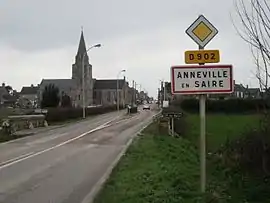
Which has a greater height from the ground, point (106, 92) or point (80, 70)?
point (80, 70)

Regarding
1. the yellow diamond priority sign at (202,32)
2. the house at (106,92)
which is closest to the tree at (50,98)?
the house at (106,92)

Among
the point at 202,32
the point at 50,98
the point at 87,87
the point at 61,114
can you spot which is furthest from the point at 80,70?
the point at 202,32

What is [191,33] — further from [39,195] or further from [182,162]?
[182,162]

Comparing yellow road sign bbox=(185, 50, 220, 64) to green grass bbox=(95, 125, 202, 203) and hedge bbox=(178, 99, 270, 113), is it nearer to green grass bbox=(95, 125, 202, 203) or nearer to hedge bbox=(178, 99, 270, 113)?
green grass bbox=(95, 125, 202, 203)

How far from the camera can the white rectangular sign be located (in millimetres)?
8844

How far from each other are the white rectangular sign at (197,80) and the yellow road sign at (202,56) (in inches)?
3.8

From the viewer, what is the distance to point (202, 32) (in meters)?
9.06

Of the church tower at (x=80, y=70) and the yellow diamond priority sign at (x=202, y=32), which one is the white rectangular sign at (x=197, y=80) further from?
the church tower at (x=80, y=70)

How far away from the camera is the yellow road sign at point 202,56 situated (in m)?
8.83

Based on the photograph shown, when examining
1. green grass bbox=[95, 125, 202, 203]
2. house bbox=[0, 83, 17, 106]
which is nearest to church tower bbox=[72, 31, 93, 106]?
house bbox=[0, 83, 17, 106]

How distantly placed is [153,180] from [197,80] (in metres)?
4.59

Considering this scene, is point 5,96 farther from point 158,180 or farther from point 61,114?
point 158,180

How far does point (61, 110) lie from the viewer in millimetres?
59750

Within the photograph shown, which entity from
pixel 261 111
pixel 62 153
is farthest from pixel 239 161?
pixel 62 153
